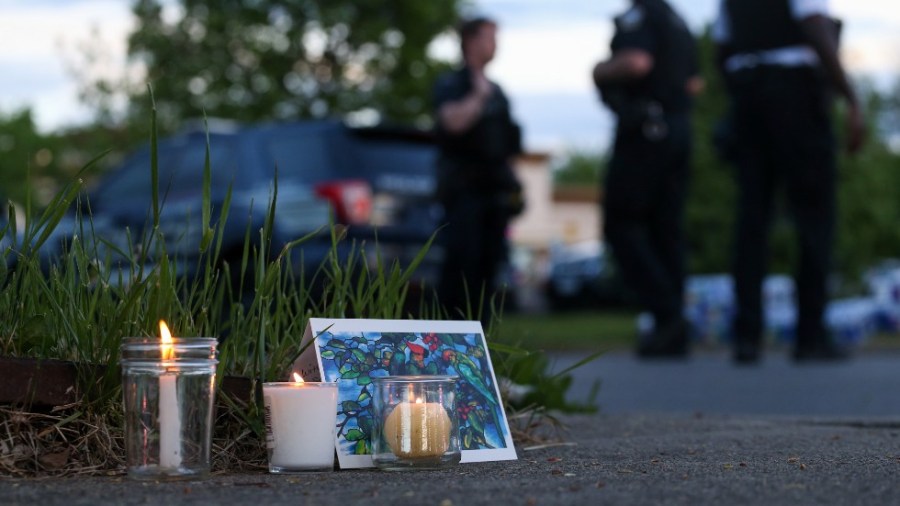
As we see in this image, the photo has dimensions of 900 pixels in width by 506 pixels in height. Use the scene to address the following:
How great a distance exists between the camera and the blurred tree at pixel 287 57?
30594mm

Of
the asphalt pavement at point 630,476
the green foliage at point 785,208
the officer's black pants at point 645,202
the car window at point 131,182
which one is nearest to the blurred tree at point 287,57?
the green foliage at point 785,208

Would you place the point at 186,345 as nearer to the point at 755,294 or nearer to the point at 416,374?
the point at 416,374

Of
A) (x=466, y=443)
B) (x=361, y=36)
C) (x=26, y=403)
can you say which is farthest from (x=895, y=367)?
(x=361, y=36)

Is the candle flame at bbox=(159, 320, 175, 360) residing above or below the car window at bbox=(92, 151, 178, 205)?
below

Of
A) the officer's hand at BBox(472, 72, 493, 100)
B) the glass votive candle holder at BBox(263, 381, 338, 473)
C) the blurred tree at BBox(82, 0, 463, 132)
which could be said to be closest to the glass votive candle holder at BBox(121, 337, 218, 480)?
the glass votive candle holder at BBox(263, 381, 338, 473)

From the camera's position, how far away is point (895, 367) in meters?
8.54

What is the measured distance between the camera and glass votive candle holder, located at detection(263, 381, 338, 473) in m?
2.89

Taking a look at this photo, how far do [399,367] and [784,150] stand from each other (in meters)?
5.11

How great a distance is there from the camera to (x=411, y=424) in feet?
9.55

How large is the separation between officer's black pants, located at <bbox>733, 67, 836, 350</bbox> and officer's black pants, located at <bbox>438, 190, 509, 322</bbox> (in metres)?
1.42

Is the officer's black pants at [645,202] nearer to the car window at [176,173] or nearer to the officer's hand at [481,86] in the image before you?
the officer's hand at [481,86]

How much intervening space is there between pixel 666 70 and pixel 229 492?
6.10 meters

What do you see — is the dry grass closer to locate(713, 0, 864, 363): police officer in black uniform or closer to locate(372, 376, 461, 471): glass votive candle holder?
locate(372, 376, 461, 471): glass votive candle holder

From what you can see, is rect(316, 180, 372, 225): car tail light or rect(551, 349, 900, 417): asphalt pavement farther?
rect(316, 180, 372, 225): car tail light
